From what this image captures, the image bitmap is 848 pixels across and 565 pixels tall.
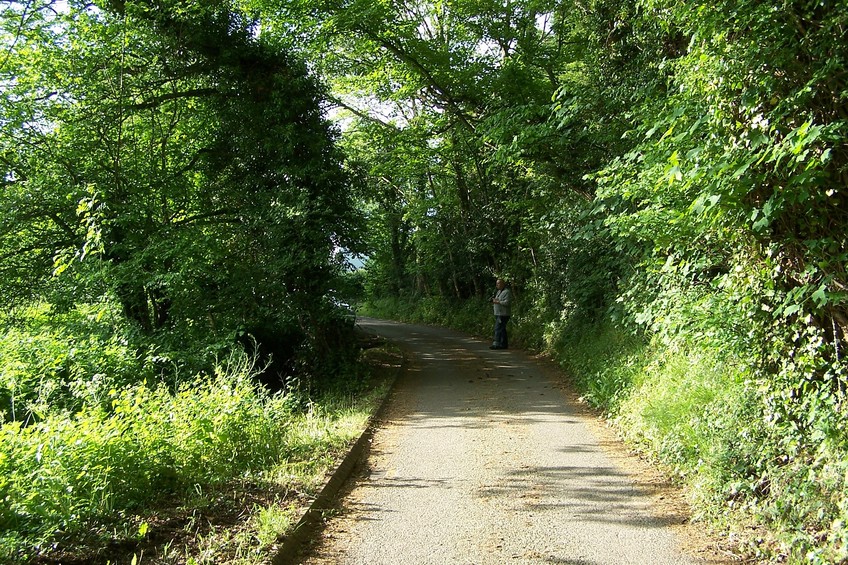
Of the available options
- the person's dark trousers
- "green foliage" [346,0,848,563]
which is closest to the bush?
"green foliage" [346,0,848,563]

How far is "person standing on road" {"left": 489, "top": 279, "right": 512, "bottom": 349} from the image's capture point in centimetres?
1557

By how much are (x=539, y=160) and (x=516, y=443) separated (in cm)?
685

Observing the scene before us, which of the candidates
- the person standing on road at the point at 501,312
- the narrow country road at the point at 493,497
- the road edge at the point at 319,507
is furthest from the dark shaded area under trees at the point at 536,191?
the road edge at the point at 319,507

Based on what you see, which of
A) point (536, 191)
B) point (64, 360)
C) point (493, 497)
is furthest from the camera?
point (536, 191)

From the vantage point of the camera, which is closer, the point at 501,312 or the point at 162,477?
the point at 162,477

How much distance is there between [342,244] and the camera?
12.4m

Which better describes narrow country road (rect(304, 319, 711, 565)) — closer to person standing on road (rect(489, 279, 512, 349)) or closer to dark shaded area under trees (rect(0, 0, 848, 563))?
dark shaded area under trees (rect(0, 0, 848, 563))

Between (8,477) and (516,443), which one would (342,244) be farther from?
(8,477)

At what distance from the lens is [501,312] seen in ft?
51.3

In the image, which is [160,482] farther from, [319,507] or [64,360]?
[64,360]

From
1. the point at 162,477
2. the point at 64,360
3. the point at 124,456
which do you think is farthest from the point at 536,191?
the point at 124,456

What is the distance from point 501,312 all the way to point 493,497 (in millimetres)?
10596

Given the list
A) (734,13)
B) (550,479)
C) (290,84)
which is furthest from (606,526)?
(290,84)

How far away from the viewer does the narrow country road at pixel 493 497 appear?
416 centimetres
